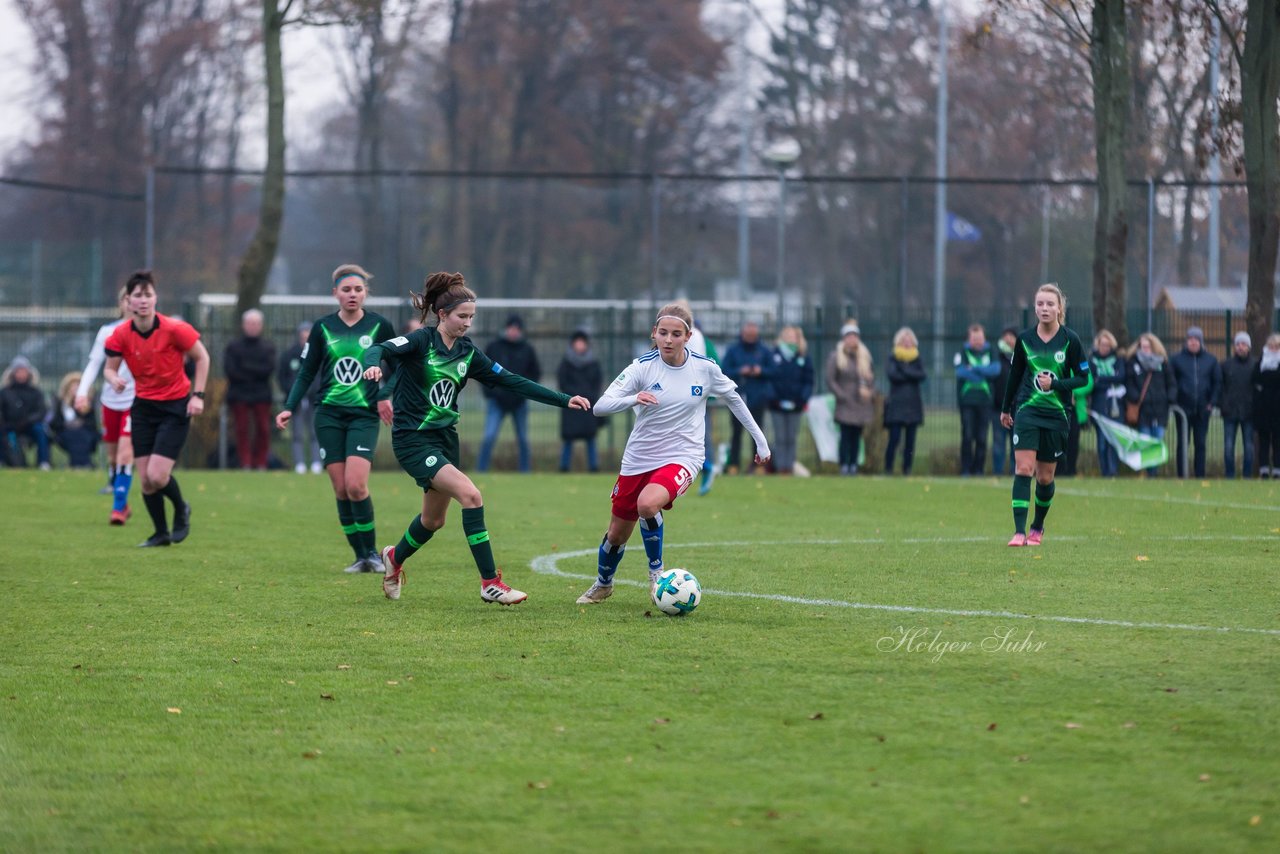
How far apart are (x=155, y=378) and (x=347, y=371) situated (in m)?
2.30

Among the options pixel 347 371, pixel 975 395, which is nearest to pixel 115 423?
pixel 347 371

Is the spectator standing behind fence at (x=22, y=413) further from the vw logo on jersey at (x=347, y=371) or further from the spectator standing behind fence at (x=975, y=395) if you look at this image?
the vw logo on jersey at (x=347, y=371)

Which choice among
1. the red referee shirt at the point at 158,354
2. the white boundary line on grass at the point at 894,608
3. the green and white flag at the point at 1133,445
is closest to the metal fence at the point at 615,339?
the green and white flag at the point at 1133,445

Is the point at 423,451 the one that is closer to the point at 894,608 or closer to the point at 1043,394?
the point at 894,608

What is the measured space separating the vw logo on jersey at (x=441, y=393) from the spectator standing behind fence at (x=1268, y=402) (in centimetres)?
1518

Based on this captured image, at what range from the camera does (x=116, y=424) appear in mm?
14938

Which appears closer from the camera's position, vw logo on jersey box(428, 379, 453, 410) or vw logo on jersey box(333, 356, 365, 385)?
vw logo on jersey box(428, 379, 453, 410)

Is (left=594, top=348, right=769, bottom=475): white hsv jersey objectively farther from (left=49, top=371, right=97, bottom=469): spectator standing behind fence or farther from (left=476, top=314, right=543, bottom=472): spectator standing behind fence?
(left=49, top=371, right=97, bottom=469): spectator standing behind fence

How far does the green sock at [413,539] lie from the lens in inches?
364

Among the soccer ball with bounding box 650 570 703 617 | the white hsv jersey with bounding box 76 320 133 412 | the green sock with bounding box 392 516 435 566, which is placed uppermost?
the white hsv jersey with bounding box 76 320 133 412

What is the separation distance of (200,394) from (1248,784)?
884 cm

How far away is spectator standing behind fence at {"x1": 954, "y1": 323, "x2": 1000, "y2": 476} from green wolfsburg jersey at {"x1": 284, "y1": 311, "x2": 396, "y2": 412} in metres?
11.9

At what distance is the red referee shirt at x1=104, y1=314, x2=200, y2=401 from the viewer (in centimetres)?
1223

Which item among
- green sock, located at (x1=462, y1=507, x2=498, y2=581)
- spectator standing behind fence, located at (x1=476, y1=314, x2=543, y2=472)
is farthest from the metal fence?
green sock, located at (x1=462, y1=507, x2=498, y2=581)
